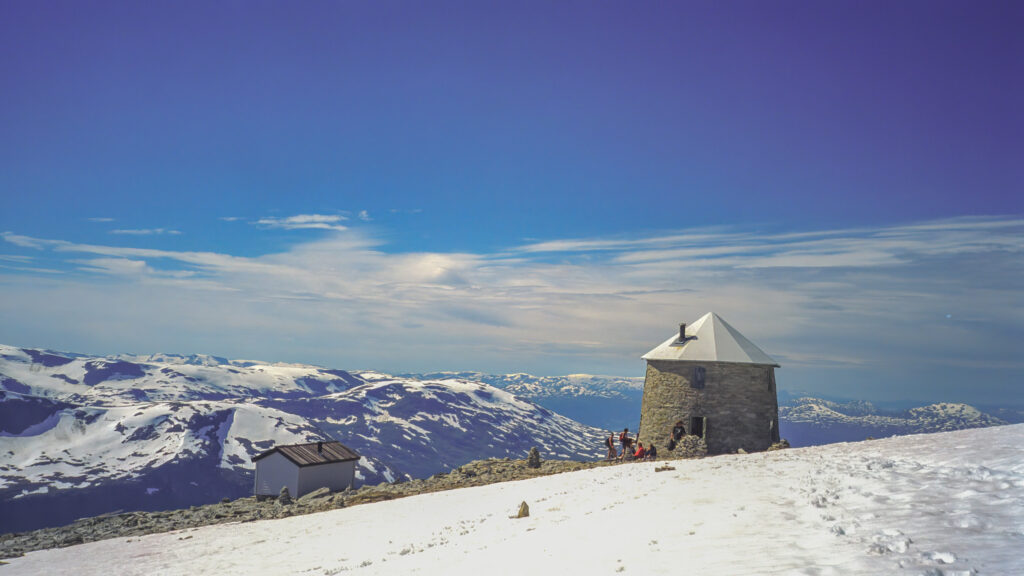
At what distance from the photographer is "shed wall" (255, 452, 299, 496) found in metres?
45.9

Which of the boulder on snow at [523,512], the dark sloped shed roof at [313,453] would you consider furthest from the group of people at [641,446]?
the dark sloped shed roof at [313,453]

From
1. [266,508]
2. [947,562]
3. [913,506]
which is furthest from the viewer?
[266,508]

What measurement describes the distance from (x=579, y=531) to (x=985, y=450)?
11999mm

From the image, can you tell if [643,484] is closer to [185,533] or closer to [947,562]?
[947,562]

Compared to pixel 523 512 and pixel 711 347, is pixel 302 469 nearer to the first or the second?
pixel 523 512

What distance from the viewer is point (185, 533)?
29.9 metres

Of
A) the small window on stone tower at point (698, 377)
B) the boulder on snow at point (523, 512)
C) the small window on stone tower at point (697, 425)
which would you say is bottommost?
the boulder on snow at point (523, 512)

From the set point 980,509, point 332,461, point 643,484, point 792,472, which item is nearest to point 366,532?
point 643,484

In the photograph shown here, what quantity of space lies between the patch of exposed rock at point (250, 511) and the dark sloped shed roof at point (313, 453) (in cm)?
788

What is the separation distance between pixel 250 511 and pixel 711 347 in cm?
3123

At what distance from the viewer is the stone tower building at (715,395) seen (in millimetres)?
38688

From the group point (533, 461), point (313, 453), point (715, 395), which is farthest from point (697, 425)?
point (313, 453)

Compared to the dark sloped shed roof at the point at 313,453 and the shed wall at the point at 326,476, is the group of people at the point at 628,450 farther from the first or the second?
the shed wall at the point at 326,476

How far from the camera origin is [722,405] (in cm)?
3900
